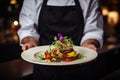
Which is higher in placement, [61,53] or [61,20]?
[61,20]

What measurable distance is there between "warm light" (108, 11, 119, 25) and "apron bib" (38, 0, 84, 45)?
5.94 meters

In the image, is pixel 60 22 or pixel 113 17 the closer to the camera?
pixel 60 22

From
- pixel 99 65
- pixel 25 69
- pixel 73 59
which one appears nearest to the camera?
pixel 73 59

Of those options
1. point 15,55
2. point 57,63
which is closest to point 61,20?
point 57,63

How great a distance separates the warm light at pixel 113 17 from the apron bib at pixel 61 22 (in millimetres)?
5937

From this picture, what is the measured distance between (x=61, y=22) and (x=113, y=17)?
609cm

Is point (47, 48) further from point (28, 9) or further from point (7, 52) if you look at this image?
point (7, 52)

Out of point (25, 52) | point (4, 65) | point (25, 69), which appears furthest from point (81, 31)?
point (4, 65)

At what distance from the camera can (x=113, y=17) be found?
7.91m

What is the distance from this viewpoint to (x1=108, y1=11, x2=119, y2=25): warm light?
788 centimetres

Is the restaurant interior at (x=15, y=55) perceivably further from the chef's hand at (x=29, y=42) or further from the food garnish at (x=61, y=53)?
the food garnish at (x=61, y=53)

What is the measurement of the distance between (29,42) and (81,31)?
1.54 ft

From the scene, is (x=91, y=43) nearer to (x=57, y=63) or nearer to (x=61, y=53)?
(x=61, y=53)

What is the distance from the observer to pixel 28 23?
2104 millimetres
